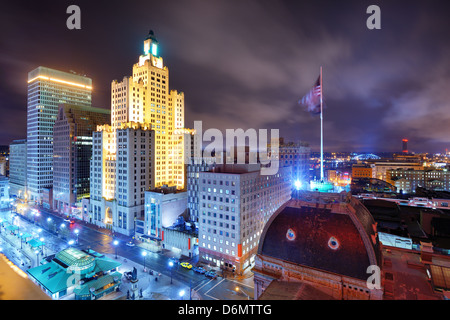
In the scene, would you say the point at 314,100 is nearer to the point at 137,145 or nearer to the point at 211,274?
the point at 211,274

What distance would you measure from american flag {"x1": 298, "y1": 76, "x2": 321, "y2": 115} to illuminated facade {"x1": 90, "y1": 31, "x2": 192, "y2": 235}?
65.2m

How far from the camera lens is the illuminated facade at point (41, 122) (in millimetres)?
131750

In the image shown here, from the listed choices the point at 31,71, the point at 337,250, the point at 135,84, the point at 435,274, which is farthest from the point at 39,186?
the point at 435,274

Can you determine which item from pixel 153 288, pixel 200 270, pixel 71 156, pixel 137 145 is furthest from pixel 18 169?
pixel 200 270

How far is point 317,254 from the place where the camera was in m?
31.4

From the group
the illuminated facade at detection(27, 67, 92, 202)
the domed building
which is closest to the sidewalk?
the domed building

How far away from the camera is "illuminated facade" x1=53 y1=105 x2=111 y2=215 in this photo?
115 metres

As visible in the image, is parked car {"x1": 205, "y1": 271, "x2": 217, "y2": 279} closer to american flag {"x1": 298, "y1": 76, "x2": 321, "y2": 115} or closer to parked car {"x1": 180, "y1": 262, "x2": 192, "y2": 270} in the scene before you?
parked car {"x1": 180, "y1": 262, "x2": 192, "y2": 270}

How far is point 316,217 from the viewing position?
32875mm

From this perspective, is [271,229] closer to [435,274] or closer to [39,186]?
[435,274]

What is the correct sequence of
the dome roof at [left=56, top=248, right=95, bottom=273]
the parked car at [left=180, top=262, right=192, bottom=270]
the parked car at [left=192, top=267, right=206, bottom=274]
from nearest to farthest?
the dome roof at [left=56, top=248, right=95, bottom=273]
the parked car at [left=192, top=267, right=206, bottom=274]
the parked car at [left=180, top=262, right=192, bottom=270]

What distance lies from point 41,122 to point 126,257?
369 ft
